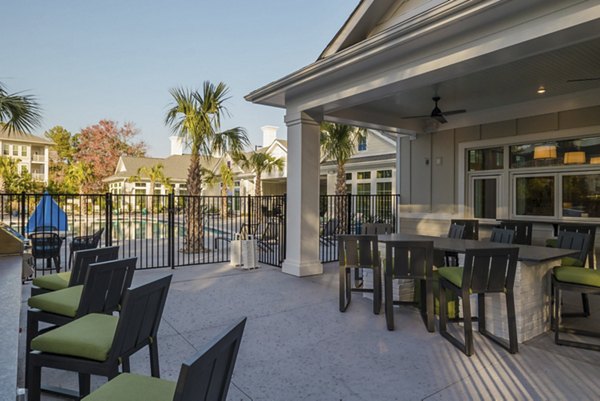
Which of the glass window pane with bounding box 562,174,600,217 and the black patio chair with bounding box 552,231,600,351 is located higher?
the glass window pane with bounding box 562,174,600,217

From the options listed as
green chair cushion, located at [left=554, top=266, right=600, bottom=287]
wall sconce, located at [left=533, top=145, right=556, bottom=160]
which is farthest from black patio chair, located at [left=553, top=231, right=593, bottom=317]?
wall sconce, located at [left=533, top=145, right=556, bottom=160]

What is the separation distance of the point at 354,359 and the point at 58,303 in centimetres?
253

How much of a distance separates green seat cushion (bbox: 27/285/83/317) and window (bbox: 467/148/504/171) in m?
8.13

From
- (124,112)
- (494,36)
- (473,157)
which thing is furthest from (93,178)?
(494,36)

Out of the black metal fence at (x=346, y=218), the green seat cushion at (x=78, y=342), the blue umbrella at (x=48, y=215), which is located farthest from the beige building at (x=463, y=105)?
A: the blue umbrella at (x=48, y=215)

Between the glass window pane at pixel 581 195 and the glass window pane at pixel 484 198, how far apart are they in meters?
1.34

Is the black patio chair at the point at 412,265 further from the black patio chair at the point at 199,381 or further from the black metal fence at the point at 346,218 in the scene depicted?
the black metal fence at the point at 346,218

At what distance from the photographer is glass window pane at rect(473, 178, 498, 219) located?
8039mm

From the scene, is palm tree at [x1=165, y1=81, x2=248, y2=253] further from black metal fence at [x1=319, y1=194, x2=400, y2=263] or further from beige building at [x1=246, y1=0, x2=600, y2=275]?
black metal fence at [x1=319, y1=194, x2=400, y2=263]

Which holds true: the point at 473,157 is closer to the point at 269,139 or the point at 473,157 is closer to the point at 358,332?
the point at 358,332

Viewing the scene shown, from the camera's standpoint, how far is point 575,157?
6.71 metres

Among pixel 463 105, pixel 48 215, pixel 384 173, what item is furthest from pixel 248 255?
pixel 384 173

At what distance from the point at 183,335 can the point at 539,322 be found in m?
3.93

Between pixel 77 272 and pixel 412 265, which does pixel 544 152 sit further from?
pixel 77 272
